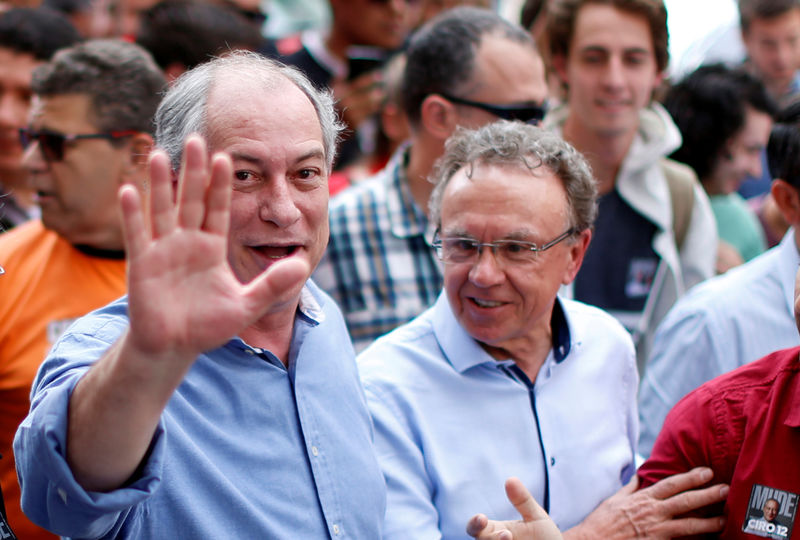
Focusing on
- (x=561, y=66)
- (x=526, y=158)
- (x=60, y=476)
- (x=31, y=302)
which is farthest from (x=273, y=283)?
(x=561, y=66)

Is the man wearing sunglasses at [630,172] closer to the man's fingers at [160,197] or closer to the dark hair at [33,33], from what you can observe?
the dark hair at [33,33]

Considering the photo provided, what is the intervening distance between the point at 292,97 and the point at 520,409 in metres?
1.09

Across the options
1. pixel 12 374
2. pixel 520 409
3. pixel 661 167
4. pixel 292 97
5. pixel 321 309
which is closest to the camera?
pixel 292 97

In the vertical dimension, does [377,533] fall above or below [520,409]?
below

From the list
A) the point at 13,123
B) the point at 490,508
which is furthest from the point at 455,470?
the point at 13,123

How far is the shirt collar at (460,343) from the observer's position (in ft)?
8.10

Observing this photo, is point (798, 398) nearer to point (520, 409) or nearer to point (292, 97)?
point (520, 409)

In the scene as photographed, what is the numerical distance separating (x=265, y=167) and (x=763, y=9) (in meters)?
5.33

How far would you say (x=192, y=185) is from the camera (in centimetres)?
140

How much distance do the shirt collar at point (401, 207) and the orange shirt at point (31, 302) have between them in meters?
1.10

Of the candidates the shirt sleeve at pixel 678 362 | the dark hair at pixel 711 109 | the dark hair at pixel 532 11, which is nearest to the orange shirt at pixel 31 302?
the shirt sleeve at pixel 678 362

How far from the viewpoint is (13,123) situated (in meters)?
3.81

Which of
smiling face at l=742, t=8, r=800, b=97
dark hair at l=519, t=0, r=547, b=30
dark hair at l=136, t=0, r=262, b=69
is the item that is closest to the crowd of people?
dark hair at l=136, t=0, r=262, b=69

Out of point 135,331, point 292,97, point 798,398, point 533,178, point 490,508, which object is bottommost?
point 490,508
